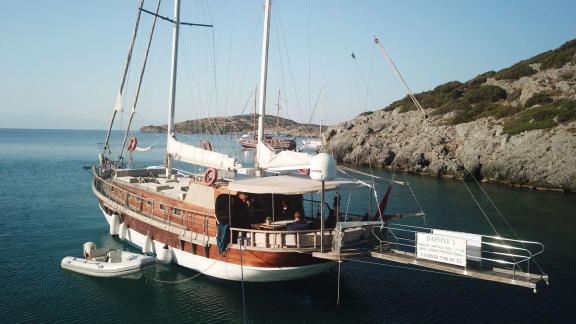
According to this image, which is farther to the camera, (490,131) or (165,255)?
(490,131)

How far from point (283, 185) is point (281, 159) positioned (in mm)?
2945

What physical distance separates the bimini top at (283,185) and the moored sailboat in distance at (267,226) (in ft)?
0.14

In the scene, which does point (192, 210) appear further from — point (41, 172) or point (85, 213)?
point (41, 172)

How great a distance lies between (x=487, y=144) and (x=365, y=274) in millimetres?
46018

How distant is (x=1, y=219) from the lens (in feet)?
105

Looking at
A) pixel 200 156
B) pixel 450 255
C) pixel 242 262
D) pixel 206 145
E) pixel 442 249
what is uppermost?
pixel 206 145

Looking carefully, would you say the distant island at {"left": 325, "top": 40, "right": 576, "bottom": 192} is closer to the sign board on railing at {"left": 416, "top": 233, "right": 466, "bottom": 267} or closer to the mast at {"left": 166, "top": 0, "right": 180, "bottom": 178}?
the mast at {"left": 166, "top": 0, "right": 180, "bottom": 178}

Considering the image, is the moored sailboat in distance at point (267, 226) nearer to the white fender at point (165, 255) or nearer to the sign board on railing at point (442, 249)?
the sign board on railing at point (442, 249)

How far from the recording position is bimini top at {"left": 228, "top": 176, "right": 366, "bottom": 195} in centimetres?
1650

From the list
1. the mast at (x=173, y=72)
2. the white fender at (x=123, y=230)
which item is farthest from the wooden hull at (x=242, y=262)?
the mast at (x=173, y=72)

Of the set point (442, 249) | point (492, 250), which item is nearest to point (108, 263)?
point (442, 249)

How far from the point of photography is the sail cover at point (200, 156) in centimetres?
2147

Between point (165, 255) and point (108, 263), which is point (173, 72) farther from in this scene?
point (108, 263)

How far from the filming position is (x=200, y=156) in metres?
23.0
